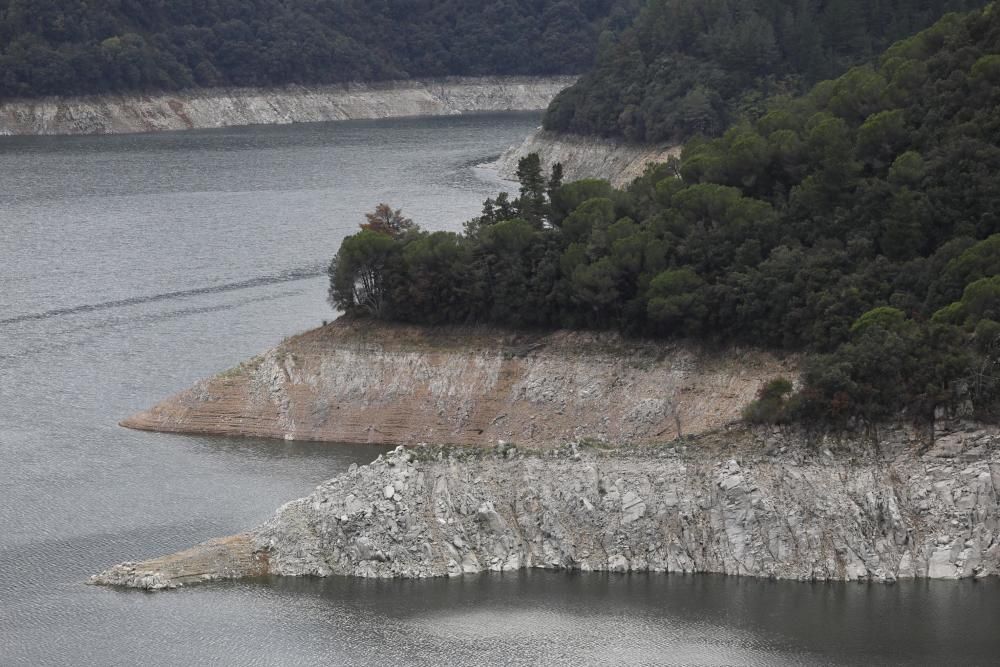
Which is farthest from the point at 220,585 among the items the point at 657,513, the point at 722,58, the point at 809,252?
the point at 722,58

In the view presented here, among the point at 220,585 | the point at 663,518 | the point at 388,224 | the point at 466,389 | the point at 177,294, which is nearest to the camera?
the point at 220,585

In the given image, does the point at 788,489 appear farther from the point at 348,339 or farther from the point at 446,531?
the point at 348,339

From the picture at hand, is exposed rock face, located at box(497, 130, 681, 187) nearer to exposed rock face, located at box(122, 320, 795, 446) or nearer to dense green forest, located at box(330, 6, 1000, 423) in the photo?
dense green forest, located at box(330, 6, 1000, 423)

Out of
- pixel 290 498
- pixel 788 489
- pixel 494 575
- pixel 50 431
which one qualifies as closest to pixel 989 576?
pixel 788 489

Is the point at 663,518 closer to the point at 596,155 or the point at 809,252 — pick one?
the point at 809,252

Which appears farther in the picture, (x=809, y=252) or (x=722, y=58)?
(x=722, y=58)

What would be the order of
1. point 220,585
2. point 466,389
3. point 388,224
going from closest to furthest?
point 220,585 < point 466,389 < point 388,224

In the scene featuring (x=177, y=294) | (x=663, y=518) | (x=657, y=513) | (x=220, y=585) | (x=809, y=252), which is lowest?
(x=220, y=585)
